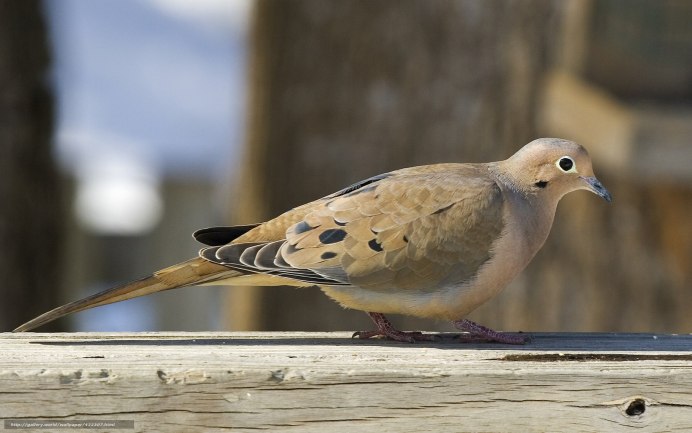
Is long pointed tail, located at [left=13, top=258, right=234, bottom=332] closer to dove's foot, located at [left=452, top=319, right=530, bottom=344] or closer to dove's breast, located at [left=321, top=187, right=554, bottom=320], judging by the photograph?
dove's breast, located at [left=321, top=187, right=554, bottom=320]

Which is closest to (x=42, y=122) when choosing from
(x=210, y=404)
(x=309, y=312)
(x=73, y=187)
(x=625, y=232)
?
(x=309, y=312)

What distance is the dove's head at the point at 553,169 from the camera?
334 centimetres

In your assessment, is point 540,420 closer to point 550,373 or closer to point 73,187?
point 550,373

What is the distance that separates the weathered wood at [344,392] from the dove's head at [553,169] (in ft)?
2.75

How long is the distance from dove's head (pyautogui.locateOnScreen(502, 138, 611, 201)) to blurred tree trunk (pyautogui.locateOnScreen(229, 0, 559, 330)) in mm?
2489

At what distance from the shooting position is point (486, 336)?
319cm

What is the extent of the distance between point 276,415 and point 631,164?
2269 millimetres

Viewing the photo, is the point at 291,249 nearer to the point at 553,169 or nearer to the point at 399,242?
the point at 399,242

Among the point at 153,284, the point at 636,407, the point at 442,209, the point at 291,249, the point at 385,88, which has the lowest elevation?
the point at 636,407

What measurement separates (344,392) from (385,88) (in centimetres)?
372

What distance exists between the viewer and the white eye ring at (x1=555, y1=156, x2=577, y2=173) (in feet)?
11.0

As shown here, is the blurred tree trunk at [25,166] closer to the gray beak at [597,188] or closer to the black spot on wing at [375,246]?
the black spot on wing at [375,246]

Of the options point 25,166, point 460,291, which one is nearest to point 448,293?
point 460,291

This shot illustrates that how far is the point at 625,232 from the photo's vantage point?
5.81 meters
